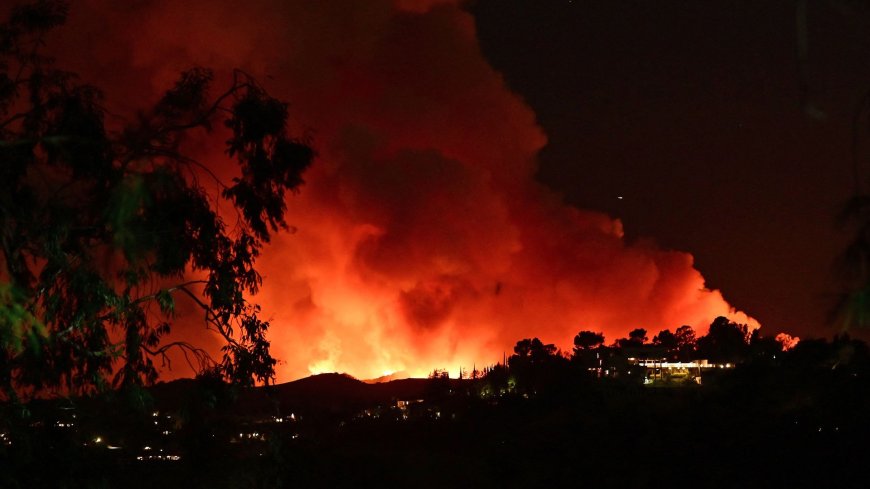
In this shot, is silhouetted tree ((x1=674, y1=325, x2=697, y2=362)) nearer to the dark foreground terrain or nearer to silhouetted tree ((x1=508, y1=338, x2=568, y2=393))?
silhouetted tree ((x1=508, y1=338, x2=568, y2=393))

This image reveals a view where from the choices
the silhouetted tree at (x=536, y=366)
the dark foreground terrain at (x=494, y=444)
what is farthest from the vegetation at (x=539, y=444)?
the silhouetted tree at (x=536, y=366)

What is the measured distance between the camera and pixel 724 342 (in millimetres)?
56594

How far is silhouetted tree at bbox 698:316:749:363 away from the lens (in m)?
51.5

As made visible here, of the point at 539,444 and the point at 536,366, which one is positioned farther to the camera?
the point at 536,366

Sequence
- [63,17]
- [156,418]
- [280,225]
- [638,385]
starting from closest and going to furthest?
[63,17] < [280,225] < [156,418] < [638,385]

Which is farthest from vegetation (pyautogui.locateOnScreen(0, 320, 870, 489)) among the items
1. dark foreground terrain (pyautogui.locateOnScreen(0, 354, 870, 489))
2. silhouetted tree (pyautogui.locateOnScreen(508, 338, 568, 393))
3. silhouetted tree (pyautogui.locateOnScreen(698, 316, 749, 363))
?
silhouetted tree (pyautogui.locateOnScreen(698, 316, 749, 363))

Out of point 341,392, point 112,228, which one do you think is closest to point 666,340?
point 341,392

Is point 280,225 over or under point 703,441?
over

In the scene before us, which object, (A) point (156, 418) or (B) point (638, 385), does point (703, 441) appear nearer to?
(A) point (156, 418)

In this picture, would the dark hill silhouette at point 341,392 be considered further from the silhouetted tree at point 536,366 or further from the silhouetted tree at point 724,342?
the silhouetted tree at point 724,342

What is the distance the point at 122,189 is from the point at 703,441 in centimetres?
1912

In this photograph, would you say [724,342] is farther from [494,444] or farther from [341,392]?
[494,444]

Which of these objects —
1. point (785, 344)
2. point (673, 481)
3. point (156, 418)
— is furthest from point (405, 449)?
point (785, 344)

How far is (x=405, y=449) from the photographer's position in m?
35.6
